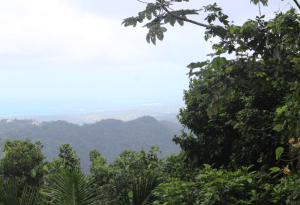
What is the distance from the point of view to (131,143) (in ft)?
120

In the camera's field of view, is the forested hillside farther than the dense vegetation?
Yes

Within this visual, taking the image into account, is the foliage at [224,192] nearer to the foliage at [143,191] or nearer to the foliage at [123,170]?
the foliage at [143,191]

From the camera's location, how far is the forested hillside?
34438 millimetres

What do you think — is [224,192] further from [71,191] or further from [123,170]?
[123,170]

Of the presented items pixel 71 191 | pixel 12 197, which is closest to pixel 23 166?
pixel 12 197

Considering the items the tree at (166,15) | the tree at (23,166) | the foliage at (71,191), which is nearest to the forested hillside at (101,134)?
the tree at (23,166)

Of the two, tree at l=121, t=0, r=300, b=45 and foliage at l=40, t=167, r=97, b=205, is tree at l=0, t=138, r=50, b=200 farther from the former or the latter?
tree at l=121, t=0, r=300, b=45

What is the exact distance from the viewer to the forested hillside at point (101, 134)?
34438mm

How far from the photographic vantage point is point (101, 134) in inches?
1613

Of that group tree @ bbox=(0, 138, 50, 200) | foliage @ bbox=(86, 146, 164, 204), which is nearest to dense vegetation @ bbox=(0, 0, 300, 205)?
foliage @ bbox=(86, 146, 164, 204)

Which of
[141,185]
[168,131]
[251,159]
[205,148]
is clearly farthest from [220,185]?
[168,131]

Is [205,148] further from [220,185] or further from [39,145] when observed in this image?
[39,145]

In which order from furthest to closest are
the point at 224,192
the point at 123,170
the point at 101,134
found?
1. the point at 101,134
2. the point at 123,170
3. the point at 224,192

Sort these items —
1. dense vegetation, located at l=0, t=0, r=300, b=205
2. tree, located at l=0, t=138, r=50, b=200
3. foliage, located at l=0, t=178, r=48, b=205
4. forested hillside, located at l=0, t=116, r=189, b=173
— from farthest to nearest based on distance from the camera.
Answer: forested hillside, located at l=0, t=116, r=189, b=173 → tree, located at l=0, t=138, r=50, b=200 → foliage, located at l=0, t=178, r=48, b=205 → dense vegetation, located at l=0, t=0, r=300, b=205
